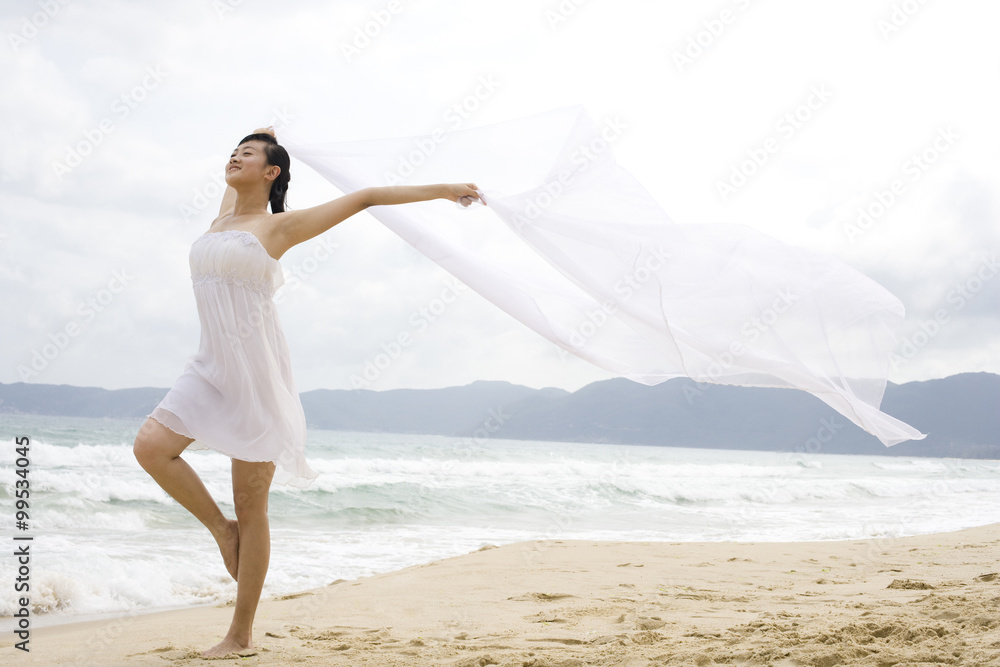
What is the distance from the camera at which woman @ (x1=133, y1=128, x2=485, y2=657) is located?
272cm

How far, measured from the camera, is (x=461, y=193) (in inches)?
117

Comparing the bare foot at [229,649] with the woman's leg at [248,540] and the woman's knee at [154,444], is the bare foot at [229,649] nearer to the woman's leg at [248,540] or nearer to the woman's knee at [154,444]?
the woman's leg at [248,540]

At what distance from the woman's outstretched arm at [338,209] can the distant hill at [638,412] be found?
179 feet

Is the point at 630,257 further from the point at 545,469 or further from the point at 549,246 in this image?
the point at 545,469

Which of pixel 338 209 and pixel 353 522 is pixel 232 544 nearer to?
Result: pixel 338 209

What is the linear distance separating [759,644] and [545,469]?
23.5 m

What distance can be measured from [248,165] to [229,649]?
1895 millimetres

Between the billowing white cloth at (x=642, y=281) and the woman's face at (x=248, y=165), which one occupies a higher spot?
the woman's face at (x=248, y=165)

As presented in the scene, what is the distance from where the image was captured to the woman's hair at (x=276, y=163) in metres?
3.04

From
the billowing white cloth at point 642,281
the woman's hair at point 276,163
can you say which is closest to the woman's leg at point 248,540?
the woman's hair at point 276,163

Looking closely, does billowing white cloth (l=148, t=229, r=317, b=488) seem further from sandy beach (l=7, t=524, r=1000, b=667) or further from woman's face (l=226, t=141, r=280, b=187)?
sandy beach (l=7, t=524, r=1000, b=667)

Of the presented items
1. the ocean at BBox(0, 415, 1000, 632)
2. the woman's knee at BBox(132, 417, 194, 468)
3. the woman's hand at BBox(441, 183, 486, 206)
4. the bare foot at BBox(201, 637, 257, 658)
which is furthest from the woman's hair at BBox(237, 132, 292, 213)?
the ocean at BBox(0, 415, 1000, 632)

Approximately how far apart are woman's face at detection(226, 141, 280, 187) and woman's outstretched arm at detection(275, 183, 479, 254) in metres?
0.23

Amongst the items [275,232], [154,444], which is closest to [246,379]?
[154,444]
